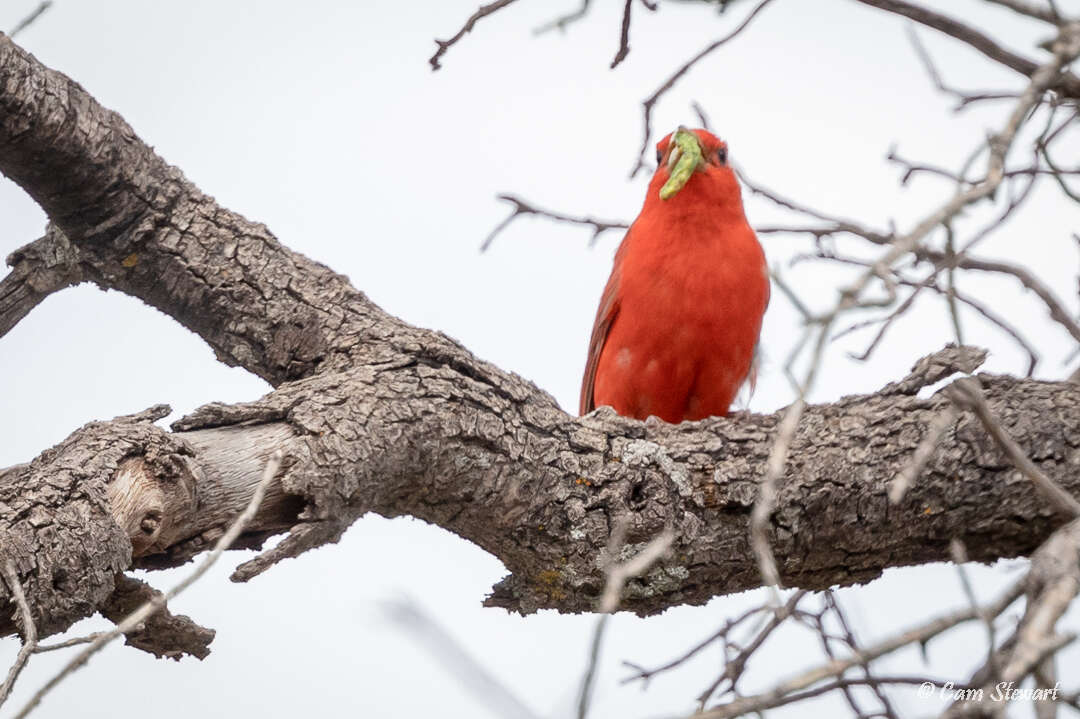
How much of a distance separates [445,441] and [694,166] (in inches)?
68.6

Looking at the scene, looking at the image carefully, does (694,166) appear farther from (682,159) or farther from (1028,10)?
(1028,10)

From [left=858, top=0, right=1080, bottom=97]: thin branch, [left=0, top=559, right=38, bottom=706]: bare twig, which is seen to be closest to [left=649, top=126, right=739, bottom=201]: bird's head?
[left=858, top=0, right=1080, bottom=97]: thin branch

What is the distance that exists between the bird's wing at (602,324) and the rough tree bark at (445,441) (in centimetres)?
109

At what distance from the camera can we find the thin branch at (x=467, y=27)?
291 cm

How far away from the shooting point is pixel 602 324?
176 inches

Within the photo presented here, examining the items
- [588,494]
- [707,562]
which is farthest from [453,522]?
[707,562]

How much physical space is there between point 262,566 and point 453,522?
814 millimetres

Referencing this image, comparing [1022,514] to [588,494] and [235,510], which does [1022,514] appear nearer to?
[588,494]

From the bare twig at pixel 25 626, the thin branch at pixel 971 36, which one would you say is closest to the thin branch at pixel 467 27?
the thin branch at pixel 971 36

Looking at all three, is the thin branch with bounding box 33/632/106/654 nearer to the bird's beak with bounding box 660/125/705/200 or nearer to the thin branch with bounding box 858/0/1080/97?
the thin branch with bounding box 858/0/1080/97

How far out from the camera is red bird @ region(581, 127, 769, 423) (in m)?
4.18

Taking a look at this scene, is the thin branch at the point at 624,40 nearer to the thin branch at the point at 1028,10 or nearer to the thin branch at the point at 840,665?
the thin branch at the point at 1028,10

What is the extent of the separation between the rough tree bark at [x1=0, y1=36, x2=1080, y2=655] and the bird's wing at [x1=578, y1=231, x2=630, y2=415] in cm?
109

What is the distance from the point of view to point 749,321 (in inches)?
166
